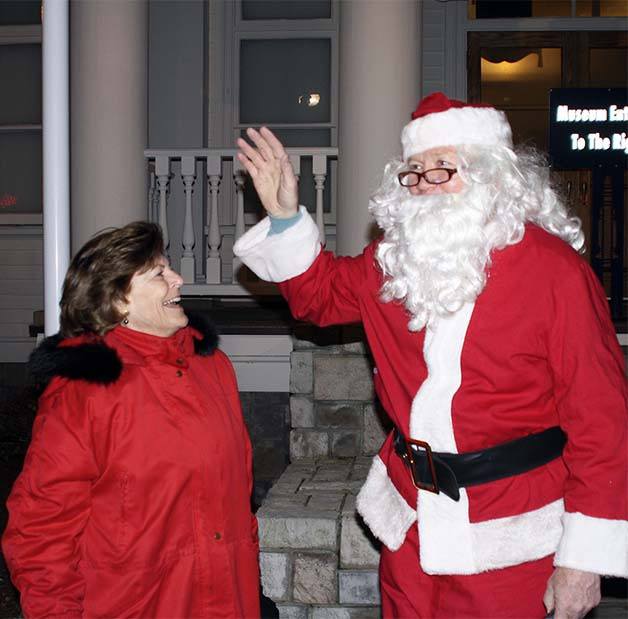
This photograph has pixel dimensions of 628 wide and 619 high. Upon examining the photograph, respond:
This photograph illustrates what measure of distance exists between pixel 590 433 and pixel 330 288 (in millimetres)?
912

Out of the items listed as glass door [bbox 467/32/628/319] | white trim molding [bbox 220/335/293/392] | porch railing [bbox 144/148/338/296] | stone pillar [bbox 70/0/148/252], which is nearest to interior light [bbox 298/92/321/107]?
porch railing [bbox 144/148/338/296]

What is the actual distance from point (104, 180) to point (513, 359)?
423 cm

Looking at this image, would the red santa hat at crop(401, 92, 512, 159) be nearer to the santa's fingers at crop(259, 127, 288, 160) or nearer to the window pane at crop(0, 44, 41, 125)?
the santa's fingers at crop(259, 127, 288, 160)

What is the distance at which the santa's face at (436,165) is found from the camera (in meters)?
2.55

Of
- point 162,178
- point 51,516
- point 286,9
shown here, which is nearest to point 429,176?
point 51,516

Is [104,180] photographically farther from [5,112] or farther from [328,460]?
[5,112]

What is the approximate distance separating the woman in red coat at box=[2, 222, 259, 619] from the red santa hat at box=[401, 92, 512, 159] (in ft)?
2.64

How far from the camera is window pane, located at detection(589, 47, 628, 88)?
854cm

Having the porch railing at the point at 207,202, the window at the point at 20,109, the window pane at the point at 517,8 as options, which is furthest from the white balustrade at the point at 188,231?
the window pane at the point at 517,8

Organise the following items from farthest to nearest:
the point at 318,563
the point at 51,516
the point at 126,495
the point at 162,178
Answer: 1. the point at 162,178
2. the point at 318,563
3. the point at 126,495
4. the point at 51,516

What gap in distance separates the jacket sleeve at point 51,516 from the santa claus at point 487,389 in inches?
Result: 33.9

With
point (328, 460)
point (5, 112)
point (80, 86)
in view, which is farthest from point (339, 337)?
point (5, 112)

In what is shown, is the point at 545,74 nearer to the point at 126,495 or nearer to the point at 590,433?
the point at 590,433

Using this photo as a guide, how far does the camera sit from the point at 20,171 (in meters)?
8.62
